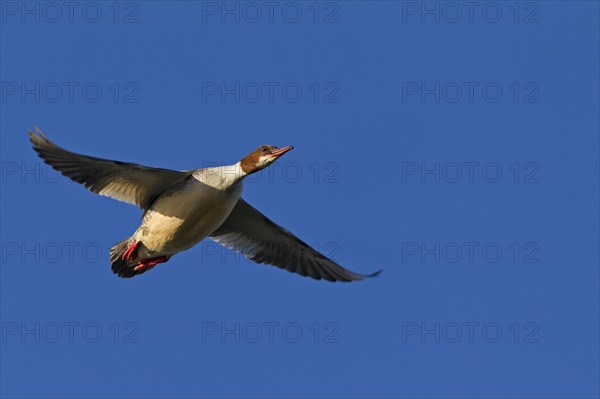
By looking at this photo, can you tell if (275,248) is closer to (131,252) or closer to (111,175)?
(131,252)

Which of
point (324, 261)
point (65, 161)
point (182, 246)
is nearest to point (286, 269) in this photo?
point (324, 261)

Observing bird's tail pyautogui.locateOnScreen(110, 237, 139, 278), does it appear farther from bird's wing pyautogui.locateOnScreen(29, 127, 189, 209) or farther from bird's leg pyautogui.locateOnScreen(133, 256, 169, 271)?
bird's wing pyautogui.locateOnScreen(29, 127, 189, 209)

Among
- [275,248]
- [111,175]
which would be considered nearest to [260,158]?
[111,175]

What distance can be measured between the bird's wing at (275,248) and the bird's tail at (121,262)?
1.72 metres

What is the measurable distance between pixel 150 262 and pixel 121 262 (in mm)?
478

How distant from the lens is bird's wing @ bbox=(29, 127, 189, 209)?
1800 centimetres

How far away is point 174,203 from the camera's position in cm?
1838

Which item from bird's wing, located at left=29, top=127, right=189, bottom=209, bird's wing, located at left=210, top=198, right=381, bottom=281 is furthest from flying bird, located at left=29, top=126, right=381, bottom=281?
bird's wing, located at left=210, top=198, right=381, bottom=281

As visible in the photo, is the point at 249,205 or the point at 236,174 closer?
the point at 236,174

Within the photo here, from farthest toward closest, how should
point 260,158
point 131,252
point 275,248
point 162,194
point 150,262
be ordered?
point 275,248 < point 150,262 < point 131,252 < point 162,194 < point 260,158

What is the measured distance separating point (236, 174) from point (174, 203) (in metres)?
1.12

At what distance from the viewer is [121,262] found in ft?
64.1

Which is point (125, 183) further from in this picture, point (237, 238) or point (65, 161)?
point (237, 238)

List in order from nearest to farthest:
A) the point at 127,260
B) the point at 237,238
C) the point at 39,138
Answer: the point at 39,138, the point at 127,260, the point at 237,238
